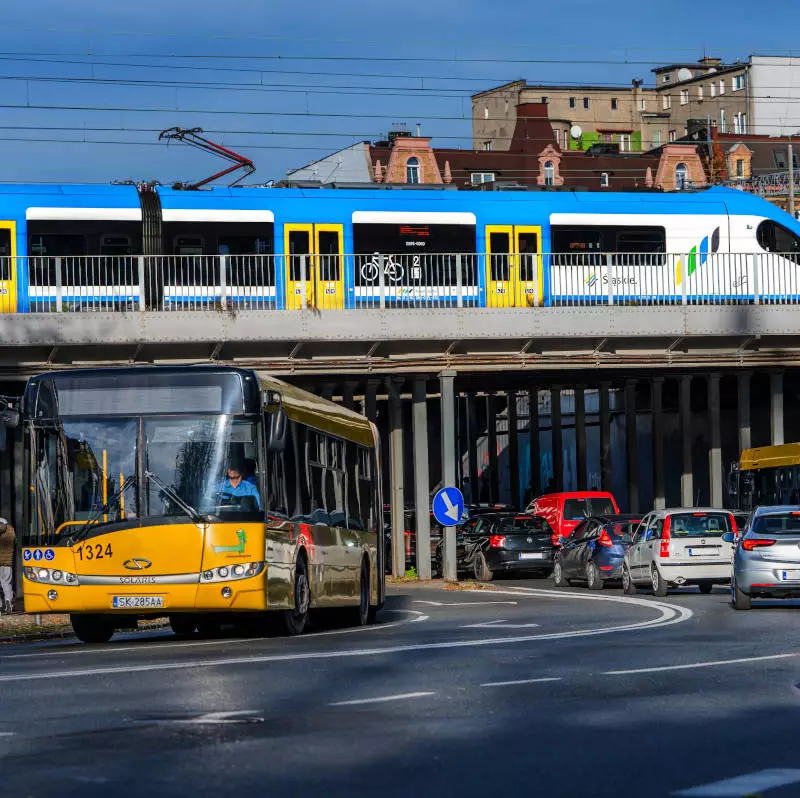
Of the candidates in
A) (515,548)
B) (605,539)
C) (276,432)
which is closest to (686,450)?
(515,548)

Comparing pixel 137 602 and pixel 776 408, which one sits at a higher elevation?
pixel 776 408

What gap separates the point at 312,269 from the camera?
35469 mm

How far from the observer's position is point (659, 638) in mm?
17016

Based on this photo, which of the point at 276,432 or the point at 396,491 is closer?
the point at 276,432

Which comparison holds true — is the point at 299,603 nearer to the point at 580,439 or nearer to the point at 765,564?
the point at 765,564

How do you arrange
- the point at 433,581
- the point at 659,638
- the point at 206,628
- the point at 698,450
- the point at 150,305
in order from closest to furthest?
1. the point at 659,638
2. the point at 206,628
3. the point at 150,305
4. the point at 433,581
5. the point at 698,450

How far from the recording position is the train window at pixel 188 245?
3653cm

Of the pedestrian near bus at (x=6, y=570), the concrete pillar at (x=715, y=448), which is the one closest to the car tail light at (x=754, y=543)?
the pedestrian near bus at (x=6, y=570)

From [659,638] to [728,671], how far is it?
4.15 m

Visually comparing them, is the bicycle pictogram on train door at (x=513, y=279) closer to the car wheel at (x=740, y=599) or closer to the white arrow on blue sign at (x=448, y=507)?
the white arrow on blue sign at (x=448, y=507)

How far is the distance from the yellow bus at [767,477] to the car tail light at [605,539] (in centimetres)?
563

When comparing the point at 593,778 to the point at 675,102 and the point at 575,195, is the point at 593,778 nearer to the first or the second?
the point at 575,195

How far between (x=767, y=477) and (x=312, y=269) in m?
11.5

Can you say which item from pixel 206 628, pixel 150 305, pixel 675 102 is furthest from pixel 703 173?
pixel 206 628
